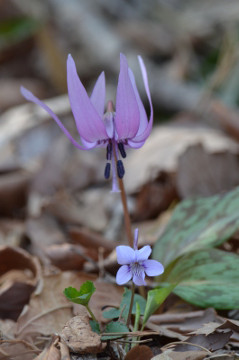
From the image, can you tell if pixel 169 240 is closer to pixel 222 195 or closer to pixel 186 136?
pixel 222 195

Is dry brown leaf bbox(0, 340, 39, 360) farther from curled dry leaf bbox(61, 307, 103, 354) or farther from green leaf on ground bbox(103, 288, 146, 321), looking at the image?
green leaf on ground bbox(103, 288, 146, 321)

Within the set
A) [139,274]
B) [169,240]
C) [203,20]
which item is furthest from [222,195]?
[203,20]

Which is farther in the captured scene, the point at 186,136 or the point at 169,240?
the point at 186,136

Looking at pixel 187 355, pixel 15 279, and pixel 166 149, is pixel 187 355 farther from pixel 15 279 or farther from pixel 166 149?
pixel 166 149

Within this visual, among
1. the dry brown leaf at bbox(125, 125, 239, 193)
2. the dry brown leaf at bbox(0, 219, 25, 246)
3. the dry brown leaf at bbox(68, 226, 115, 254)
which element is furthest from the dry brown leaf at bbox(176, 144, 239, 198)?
the dry brown leaf at bbox(0, 219, 25, 246)

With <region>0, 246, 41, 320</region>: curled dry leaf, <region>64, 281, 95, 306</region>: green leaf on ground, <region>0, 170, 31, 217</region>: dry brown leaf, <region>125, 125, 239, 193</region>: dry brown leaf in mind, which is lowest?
<region>64, 281, 95, 306</region>: green leaf on ground

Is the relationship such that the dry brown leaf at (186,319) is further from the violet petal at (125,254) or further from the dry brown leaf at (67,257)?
the dry brown leaf at (67,257)
